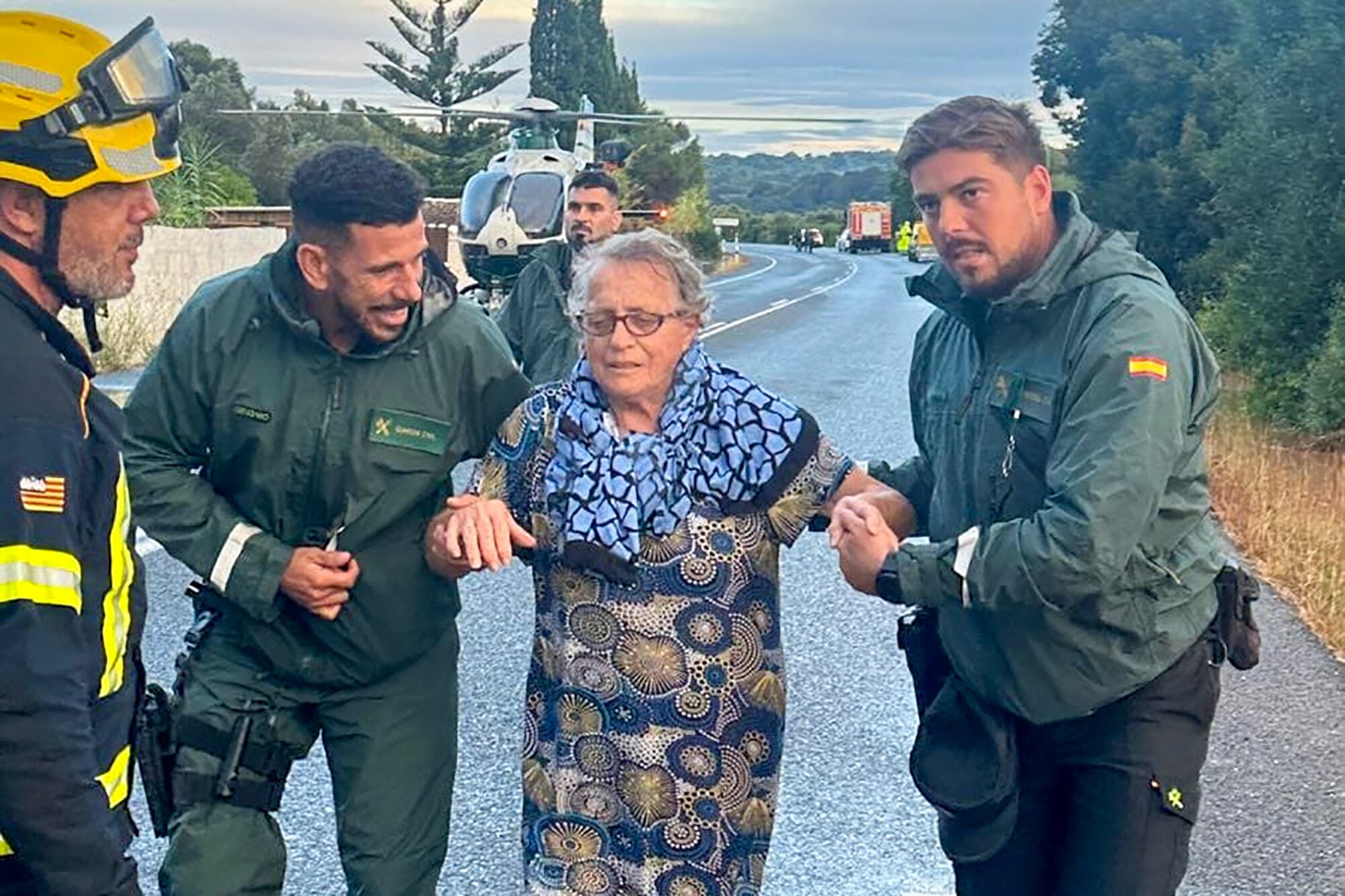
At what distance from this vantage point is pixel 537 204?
65.9ft

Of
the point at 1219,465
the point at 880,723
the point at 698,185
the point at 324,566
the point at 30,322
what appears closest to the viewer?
the point at 30,322

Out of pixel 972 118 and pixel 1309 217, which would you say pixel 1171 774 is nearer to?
pixel 972 118

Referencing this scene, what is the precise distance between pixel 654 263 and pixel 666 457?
0.40m

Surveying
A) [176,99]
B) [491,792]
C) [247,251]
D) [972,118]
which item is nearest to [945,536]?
[972,118]

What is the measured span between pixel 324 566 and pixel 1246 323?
1194cm

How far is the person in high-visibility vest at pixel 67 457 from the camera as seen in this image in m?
2.09

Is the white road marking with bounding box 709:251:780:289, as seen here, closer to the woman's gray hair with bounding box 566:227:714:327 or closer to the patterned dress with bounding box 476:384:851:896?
the woman's gray hair with bounding box 566:227:714:327

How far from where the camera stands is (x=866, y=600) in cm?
776

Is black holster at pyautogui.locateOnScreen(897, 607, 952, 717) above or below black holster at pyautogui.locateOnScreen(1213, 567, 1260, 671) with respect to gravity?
below

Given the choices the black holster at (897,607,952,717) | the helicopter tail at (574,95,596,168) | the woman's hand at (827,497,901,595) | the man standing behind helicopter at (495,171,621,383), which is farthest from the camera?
the helicopter tail at (574,95,596,168)

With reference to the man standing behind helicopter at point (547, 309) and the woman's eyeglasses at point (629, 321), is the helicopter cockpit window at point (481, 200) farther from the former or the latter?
the woman's eyeglasses at point (629, 321)

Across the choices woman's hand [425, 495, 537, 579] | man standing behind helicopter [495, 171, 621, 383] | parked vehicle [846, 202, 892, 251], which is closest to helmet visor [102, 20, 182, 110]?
woman's hand [425, 495, 537, 579]

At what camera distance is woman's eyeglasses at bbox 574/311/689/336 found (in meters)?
3.11

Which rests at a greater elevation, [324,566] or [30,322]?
[30,322]
